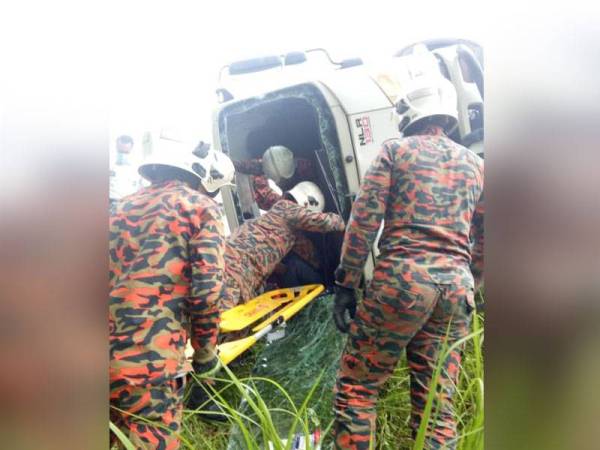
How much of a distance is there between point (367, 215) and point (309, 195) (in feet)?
0.62

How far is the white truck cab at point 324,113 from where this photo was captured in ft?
5.17

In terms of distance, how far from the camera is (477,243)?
61.1 inches

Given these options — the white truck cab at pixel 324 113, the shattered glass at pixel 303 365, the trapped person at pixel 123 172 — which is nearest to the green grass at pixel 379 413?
the shattered glass at pixel 303 365

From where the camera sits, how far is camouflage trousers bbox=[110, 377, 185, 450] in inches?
65.7

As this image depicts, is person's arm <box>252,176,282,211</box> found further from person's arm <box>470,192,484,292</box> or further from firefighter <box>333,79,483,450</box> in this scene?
person's arm <box>470,192,484,292</box>

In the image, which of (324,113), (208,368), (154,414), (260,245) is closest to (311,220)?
(260,245)

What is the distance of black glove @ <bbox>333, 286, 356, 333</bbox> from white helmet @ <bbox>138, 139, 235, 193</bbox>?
1.58ft

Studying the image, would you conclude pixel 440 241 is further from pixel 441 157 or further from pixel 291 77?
pixel 291 77

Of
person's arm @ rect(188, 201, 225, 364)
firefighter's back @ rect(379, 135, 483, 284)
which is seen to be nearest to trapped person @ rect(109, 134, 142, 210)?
person's arm @ rect(188, 201, 225, 364)

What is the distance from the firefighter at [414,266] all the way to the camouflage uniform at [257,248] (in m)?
0.19

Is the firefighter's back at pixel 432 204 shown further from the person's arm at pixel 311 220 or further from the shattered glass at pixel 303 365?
the shattered glass at pixel 303 365
